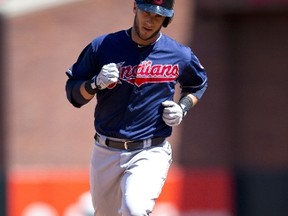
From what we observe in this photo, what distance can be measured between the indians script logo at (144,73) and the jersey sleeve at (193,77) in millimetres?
183

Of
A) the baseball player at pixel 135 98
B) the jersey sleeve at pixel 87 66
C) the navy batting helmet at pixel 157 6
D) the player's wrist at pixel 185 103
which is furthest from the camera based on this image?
the player's wrist at pixel 185 103

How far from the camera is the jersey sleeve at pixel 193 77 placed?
761cm

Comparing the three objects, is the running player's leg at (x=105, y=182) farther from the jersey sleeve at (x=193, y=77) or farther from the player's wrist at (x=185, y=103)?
the jersey sleeve at (x=193, y=77)

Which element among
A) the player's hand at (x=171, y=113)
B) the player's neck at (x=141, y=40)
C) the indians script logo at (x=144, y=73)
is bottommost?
the player's hand at (x=171, y=113)

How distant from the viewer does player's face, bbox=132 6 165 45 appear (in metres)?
7.25

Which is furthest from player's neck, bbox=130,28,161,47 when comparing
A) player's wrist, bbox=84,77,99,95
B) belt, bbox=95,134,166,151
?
belt, bbox=95,134,166,151

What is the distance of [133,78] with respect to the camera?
7383mm

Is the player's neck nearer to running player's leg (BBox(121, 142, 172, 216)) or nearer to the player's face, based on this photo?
the player's face

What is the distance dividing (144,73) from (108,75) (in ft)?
1.23

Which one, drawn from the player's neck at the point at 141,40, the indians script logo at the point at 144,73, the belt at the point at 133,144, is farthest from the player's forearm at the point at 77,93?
the player's neck at the point at 141,40

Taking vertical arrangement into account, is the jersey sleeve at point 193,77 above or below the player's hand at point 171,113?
above
